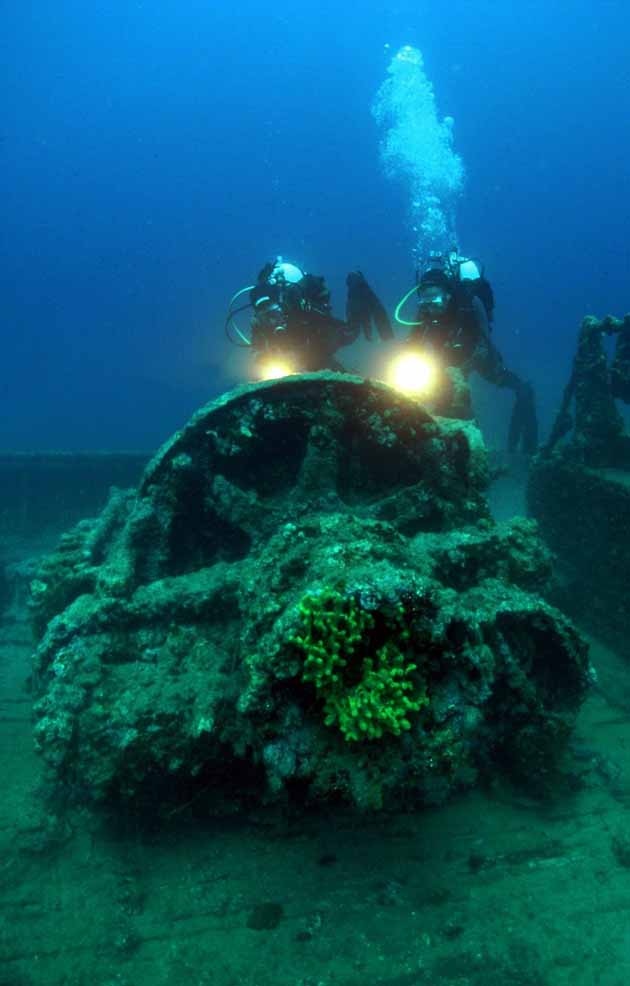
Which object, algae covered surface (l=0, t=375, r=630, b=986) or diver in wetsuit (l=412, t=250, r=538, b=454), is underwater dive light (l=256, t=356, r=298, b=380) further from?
algae covered surface (l=0, t=375, r=630, b=986)

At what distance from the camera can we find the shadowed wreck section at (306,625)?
2818mm

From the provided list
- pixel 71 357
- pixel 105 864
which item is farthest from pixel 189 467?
pixel 71 357

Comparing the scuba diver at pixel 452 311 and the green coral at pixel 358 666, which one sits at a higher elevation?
the scuba diver at pixel 452 311

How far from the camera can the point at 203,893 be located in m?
3.50

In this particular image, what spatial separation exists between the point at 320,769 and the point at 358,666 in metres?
0.51

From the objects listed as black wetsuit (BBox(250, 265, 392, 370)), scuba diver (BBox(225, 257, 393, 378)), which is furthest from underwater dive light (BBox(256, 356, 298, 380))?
black wetsuit (BBox(250, 265, 392, 370))

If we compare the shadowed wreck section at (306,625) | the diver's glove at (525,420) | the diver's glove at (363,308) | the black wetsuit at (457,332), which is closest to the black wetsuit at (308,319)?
the diver's glove at (363,308)

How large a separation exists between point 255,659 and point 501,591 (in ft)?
5.98

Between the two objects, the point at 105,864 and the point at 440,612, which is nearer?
the point at 440,612

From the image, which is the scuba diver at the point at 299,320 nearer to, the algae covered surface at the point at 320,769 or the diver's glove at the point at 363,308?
the diver's glove at the point at 363,308

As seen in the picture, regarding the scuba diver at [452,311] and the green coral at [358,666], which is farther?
the scuba diver at [452,311]

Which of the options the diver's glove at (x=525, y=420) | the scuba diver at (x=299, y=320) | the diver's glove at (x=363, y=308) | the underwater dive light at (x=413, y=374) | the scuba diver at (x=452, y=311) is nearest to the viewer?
Result: the underwater dive light at (x=413, y=374)

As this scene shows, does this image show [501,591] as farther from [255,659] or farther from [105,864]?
[105,864]

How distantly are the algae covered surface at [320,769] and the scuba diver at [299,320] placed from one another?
342 cm
